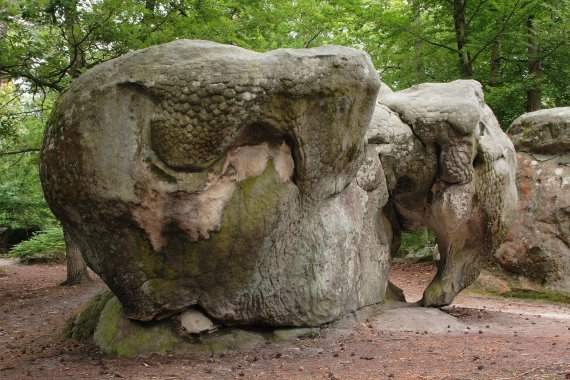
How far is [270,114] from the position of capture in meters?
5.72

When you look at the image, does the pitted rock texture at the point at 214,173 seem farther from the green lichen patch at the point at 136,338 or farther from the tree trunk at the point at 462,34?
the tree trunk at the point at 462,34

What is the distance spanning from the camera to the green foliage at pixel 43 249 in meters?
18.5

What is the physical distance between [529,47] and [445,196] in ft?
25.8

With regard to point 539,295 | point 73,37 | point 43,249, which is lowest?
point 43,249

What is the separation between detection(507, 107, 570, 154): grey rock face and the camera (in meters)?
11.8

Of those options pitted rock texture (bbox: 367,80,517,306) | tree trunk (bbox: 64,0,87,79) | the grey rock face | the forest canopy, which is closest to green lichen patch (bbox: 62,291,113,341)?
pitted rock texture (bbox: 367,80,517,306)

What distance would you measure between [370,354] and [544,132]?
311 inches

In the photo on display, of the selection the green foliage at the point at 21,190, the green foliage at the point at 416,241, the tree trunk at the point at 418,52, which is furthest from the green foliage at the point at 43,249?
the tree trunk at the point at 418,52

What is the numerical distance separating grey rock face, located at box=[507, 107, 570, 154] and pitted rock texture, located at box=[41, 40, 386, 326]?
6650 mm

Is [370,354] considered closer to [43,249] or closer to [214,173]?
[214,173]

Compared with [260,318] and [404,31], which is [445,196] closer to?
[260,318]

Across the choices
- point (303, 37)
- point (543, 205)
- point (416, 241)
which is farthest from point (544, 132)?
point (416, 241)

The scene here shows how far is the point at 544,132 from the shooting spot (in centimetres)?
1200

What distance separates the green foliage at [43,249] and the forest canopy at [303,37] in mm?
3441
